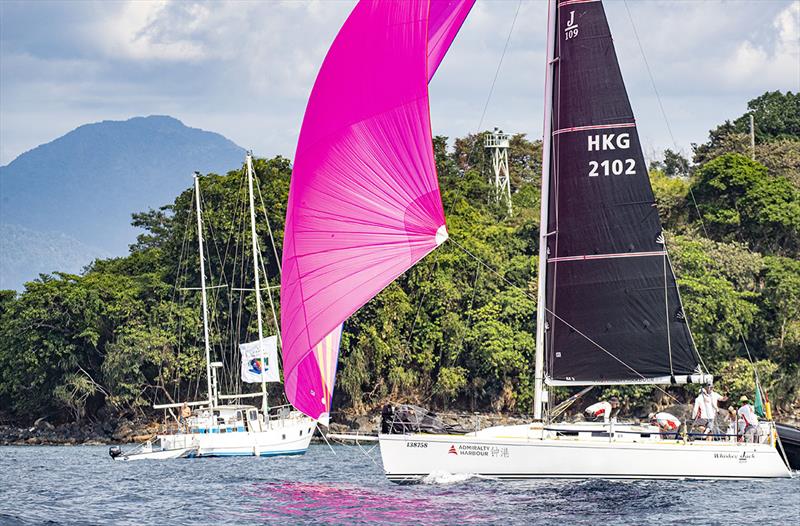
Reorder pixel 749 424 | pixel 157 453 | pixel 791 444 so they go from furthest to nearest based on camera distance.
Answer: pixel 157 453 → pixel 791 444 → pixel 749 424

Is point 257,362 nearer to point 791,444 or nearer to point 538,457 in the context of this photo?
point 538,457

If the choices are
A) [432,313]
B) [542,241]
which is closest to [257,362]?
[432,313]

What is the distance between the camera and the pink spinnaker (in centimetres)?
2422

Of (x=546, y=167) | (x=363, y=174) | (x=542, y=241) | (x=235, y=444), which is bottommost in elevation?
(x=235, y=444)

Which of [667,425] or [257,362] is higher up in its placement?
[257,362]

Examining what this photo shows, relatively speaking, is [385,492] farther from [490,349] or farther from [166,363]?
[166,363]

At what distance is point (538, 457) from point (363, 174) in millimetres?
6696

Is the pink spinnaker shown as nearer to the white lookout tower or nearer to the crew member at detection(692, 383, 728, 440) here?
the crew member at detection(692, 383, 728, 440)

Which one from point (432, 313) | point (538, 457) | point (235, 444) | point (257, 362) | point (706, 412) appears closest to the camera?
point (538, 457)

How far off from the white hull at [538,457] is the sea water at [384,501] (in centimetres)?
28

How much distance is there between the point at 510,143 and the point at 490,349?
2875cm

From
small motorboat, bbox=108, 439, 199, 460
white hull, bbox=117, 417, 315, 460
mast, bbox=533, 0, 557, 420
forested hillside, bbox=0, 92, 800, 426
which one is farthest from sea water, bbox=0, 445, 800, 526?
forested hillside, bbox=0, 92, 800, 426

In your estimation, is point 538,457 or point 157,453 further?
point 157,453

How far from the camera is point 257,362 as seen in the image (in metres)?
47.0
